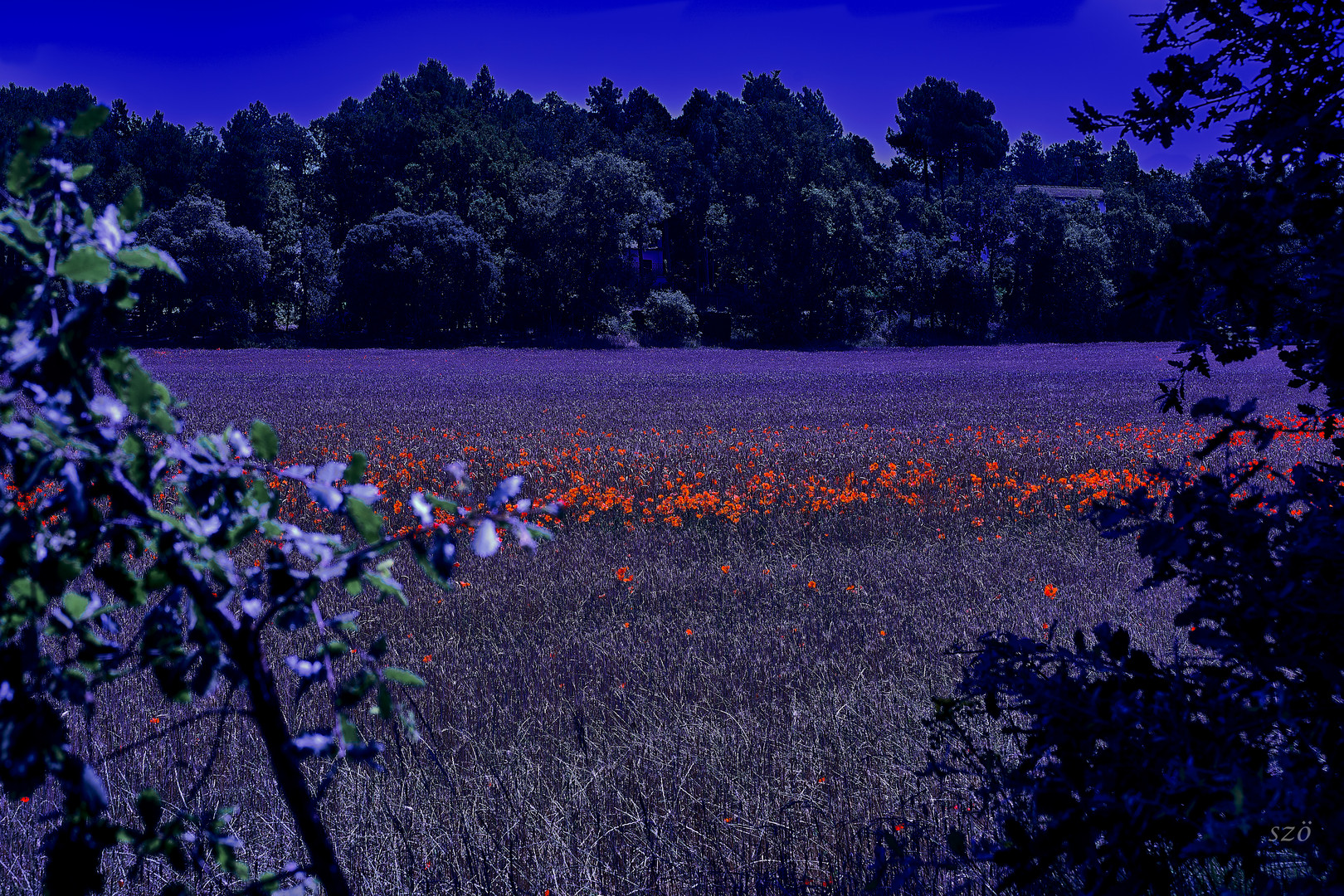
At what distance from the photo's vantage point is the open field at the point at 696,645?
288 centimetres

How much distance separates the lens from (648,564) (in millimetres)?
6555

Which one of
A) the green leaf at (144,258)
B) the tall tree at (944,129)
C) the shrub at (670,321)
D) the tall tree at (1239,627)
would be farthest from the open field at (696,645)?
the tall tree at (944,129)

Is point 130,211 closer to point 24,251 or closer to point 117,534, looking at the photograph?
point 24,251

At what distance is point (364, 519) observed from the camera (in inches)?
37.9

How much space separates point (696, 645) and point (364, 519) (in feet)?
13.6

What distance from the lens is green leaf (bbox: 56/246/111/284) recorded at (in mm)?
851

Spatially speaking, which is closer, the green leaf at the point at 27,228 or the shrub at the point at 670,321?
the green leaf at the point at 27,228

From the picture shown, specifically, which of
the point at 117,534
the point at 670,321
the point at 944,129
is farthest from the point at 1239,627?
the point at 944,129

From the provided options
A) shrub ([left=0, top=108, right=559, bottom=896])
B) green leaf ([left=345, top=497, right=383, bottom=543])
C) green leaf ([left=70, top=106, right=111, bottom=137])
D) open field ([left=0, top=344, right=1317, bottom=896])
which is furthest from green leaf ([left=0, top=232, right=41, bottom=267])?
open field ([left=0, top=344, right=1317, bottom=896])

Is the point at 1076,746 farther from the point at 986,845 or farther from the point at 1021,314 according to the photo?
the point at 1021,314

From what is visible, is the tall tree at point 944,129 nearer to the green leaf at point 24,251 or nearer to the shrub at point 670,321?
the shrub at point 670,321

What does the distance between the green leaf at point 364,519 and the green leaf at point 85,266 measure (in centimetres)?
31

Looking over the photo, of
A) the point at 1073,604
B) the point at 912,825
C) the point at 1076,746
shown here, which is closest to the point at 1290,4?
the point at 1076,746

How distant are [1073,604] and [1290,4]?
4472mm
